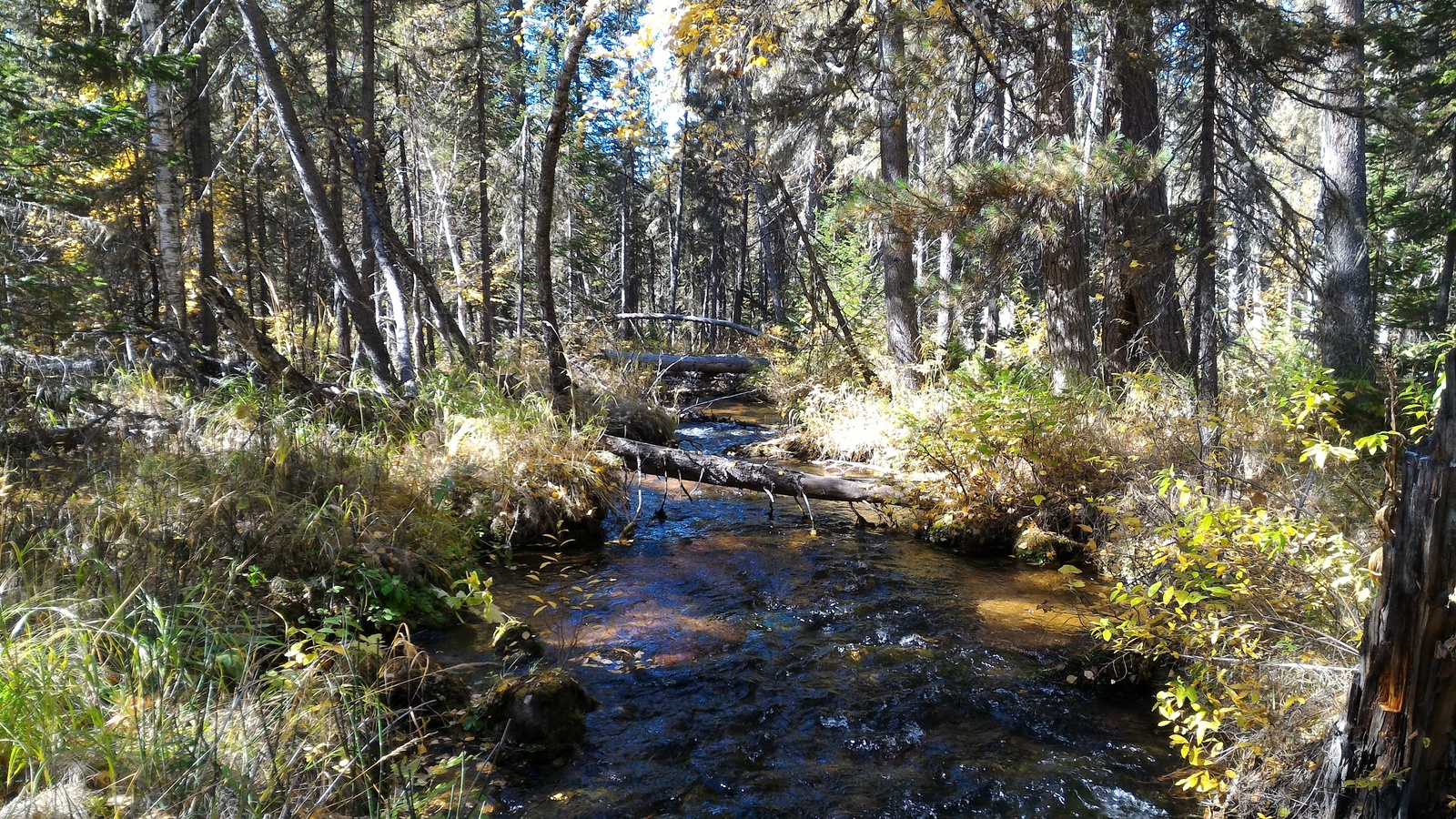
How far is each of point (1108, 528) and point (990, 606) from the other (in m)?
1.30

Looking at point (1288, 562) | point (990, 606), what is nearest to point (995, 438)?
point (990, 606)

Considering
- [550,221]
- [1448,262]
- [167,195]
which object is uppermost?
[167,195]

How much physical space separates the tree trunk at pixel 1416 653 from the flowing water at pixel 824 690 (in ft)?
3.71

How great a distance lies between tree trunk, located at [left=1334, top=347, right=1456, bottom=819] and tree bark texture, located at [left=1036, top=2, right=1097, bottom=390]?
550 centimetres

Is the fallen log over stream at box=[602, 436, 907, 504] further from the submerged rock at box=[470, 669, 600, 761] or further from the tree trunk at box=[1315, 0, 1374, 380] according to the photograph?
the tree trunk at box=[1315, 0, 1374, 380]

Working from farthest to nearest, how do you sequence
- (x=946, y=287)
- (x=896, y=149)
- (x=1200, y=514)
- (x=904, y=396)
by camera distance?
(x=896, y=149)
(x=904, y=396)
(x=946, y=287)
(x=1200, y=514)

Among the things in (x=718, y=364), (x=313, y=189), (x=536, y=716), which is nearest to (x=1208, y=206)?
(x=536, y=716)

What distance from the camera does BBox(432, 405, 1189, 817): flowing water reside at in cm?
345

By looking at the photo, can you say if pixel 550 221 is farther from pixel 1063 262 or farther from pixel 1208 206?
pixel 1208 206

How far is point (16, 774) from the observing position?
2.26 m

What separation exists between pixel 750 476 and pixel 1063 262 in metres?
3.96

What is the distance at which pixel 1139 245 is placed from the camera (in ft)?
18.7

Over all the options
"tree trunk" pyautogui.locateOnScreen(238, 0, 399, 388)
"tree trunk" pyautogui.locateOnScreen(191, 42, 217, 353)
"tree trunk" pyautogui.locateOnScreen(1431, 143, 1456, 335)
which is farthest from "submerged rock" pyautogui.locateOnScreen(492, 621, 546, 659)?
"tree trunk" pyautogui.locateOnScreen(1431, 143, 1456, 335)

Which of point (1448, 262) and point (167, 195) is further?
point (1448, 262)
